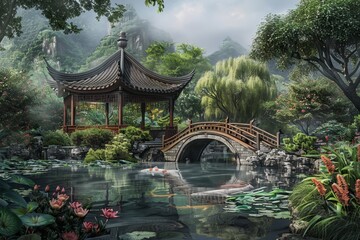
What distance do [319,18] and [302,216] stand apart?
1419cm

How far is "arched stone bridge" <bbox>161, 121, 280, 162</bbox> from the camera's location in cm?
1953

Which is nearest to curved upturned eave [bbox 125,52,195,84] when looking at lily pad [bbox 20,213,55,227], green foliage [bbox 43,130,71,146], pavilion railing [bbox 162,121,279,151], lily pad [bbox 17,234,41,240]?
pavilion railing [bbox 162,121,279,151]

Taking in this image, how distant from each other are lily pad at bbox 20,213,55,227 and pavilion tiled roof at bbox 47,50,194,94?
766 inches

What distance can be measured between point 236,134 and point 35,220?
18531 mm

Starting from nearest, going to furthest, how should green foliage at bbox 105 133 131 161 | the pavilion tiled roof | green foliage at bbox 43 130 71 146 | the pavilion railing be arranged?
the pavilion railing < green foliage at bbox 105 133 131 161 < green foliage at bbox 43 130 71 146 < the pavilion tiled roof

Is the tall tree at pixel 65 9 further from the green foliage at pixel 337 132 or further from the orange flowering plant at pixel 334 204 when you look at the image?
the green foliage at pixel 337 132

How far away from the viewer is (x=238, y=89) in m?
30.2

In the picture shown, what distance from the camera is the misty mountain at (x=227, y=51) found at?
110 metres

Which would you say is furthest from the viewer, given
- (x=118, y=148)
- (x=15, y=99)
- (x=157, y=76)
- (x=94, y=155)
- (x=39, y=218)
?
(x=157, y=76)

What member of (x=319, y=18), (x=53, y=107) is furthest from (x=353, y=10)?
(x=53, y=107)

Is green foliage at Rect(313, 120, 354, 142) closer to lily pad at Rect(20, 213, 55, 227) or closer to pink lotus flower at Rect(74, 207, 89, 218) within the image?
pink lotus flower at Rect(74, 207, 89, 218)

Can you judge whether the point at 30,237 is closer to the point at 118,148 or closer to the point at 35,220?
the point at 35,220

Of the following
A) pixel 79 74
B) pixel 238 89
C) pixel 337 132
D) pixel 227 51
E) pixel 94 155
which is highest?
pixel 227 51

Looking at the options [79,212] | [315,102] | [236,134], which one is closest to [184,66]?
[315,102]
